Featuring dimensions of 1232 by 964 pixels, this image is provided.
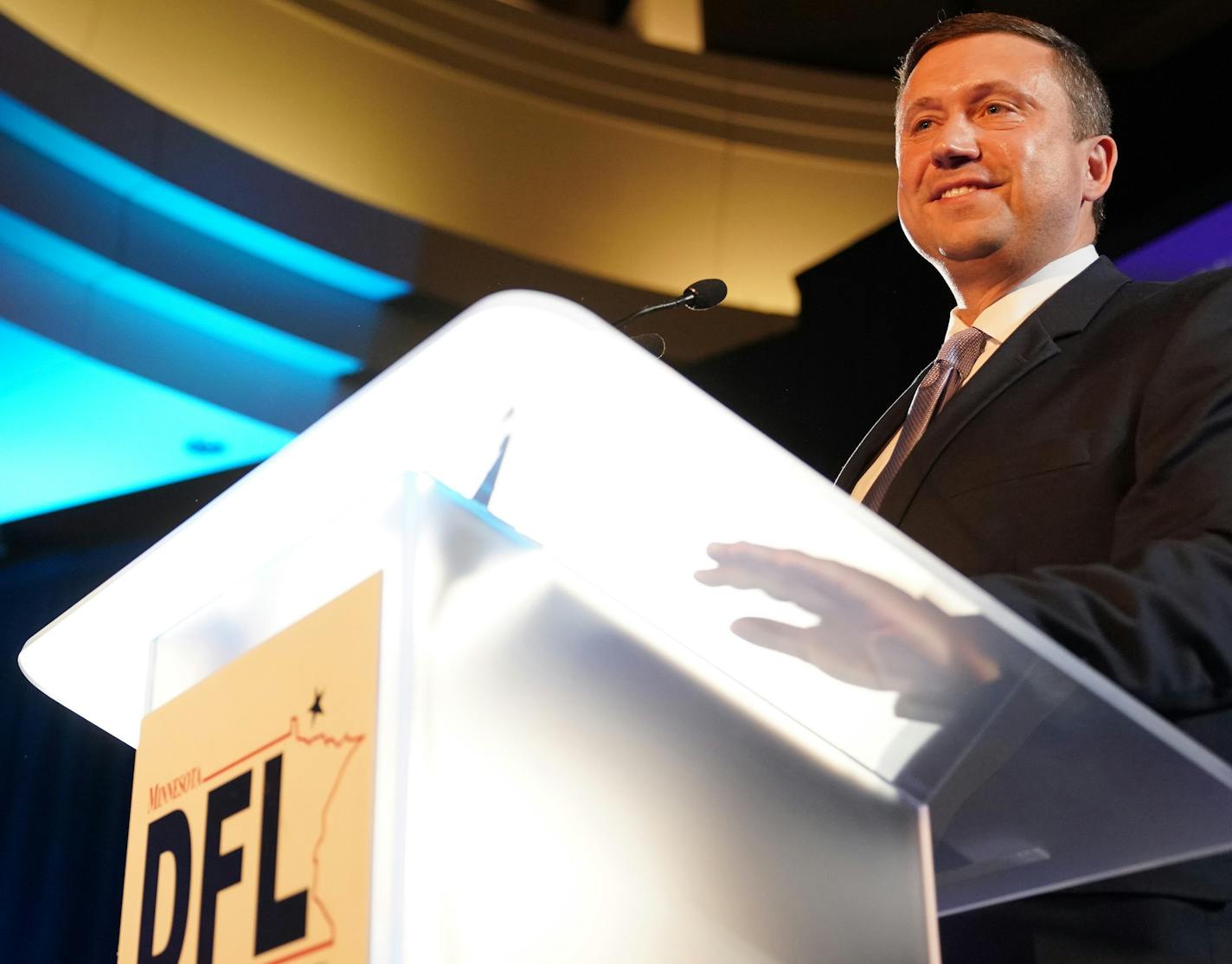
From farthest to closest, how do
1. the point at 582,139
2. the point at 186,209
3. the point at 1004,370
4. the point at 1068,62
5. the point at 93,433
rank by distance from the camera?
the point at 582,139
the point at 93,433
the point at 186,209
the point at 1068,62
the point at 1004,370

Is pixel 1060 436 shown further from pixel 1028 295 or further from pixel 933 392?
pixel 1028 295

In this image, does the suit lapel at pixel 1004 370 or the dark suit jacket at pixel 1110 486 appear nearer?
the dark suit jacket at pixel 1110 486

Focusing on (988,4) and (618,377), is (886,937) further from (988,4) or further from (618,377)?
(988,4)

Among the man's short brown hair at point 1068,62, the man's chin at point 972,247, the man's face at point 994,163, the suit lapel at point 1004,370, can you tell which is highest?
the man's short brown hair at point 1068,62

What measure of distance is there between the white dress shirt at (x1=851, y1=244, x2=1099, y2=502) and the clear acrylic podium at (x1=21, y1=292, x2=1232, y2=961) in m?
0.52

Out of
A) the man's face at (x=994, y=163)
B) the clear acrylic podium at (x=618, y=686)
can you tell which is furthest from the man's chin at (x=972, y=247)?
the clear acrylic podium at (x=618, y=686)

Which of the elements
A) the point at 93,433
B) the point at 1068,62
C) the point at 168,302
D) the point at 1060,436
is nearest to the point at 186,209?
the point at 168,302

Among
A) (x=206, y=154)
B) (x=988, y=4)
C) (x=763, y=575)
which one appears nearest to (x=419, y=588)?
(x=763, y=575)

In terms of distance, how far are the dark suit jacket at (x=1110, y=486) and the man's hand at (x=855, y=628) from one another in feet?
0.23

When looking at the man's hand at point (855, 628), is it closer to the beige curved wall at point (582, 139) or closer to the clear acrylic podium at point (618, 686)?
the clear acrylic podium at point (618, 686)

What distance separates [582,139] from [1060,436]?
4.38 meters

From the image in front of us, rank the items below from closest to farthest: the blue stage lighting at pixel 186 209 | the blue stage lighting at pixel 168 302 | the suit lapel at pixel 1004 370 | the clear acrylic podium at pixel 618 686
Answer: the clear acrylic podium at pixel 618 686
the suit lapel at pixel 1004 370
the blue stage lighting at pixel 186 209
the blue stage lighting at pixel 168 302

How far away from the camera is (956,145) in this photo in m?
1.40

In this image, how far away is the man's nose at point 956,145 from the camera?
1396 millimetres
